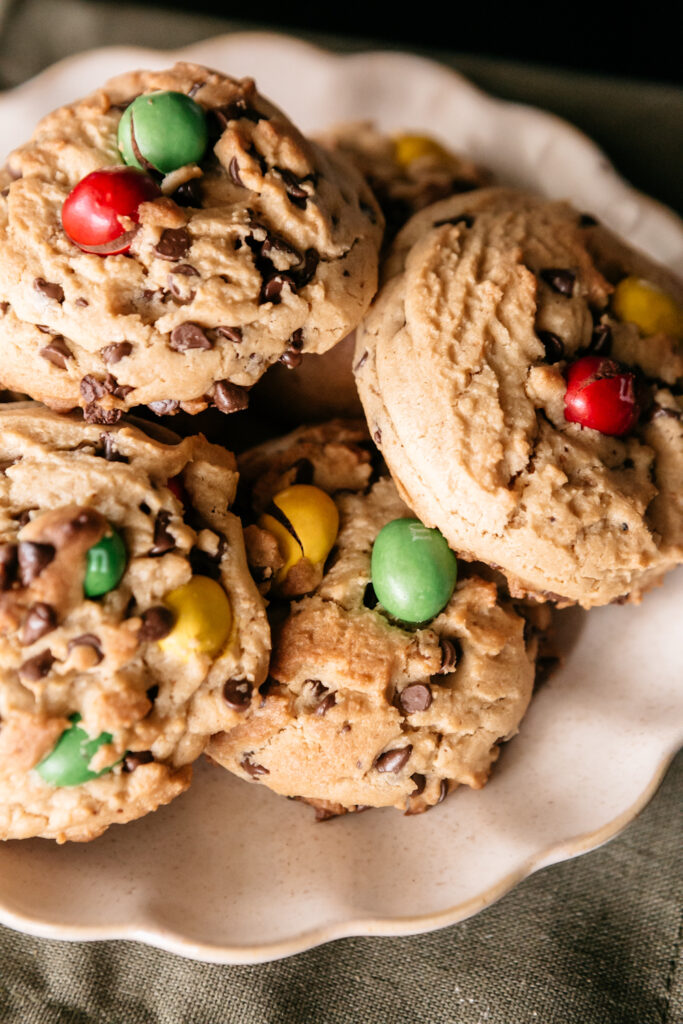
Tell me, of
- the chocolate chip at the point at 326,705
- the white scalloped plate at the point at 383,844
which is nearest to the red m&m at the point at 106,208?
the chocolate chip at the point at 326,705

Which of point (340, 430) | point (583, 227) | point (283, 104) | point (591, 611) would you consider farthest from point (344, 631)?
point (283, 104)

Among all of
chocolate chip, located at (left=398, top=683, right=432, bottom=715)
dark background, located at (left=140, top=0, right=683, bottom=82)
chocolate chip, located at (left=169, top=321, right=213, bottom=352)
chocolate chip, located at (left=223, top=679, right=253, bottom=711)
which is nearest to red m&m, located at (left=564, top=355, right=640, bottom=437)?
chocolate chip, located at (left=398, top=683, right=432, bottom=715)

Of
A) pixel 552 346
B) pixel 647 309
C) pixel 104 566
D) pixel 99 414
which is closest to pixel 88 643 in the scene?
pixel 104 566

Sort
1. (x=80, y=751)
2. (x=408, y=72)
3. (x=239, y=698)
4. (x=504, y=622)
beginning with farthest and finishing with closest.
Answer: (x=408, y=72), (x=504, y=622), (x=239, y=698), (x=80, y=751)

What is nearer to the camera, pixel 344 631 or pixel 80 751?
pixel 80 751

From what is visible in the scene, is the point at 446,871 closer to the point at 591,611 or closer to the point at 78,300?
the point at 591,611

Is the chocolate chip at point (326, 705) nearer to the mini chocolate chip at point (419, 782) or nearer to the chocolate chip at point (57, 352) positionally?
the mini chocolate chip at point (419, 782)
